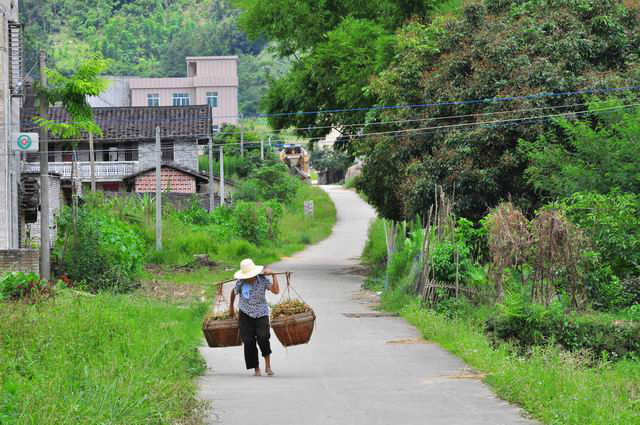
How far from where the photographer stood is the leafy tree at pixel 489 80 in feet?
94.9

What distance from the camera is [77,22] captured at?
5507 inches

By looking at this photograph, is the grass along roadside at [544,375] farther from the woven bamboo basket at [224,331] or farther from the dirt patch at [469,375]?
the woven bamboo basket at [224,331]

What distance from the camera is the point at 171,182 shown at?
64.7 meters

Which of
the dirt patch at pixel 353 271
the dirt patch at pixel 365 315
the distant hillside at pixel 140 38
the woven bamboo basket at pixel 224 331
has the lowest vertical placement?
the dirt patch at pixel 353 271

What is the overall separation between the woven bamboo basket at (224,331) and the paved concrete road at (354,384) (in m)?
0.49

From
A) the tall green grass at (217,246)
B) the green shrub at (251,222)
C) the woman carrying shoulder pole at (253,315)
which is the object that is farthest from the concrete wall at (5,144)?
the green shrub at (251,222)

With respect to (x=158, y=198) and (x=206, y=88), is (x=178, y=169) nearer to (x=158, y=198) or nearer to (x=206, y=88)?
(x=158, y=198)

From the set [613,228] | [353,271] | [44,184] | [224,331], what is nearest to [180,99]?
[353,271]

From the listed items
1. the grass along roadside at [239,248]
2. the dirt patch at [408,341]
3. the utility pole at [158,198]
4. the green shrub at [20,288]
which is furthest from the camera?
the utility pole at [158,198]

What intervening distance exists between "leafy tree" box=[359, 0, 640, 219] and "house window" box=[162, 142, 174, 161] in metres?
34.0

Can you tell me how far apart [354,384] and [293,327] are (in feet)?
5.55

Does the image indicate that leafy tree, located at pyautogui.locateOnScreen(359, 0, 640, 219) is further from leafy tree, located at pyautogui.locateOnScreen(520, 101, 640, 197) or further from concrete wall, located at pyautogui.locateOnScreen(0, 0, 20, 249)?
concrete wall, located at pyautogui.locateOnScreen(0, 0, 20, 249)

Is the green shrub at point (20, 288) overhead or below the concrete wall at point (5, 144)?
below

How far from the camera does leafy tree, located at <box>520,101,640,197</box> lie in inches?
1003
